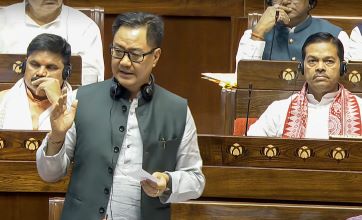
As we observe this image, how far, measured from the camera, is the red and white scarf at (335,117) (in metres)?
1.97

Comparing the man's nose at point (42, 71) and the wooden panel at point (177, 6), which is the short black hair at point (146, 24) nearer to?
the man's nose at point (42, 71)

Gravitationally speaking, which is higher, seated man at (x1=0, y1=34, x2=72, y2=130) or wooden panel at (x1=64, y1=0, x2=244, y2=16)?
wooden panel at (x1=64, y1=0, x2=244, y2=16)

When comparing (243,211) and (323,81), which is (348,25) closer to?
(323,81)

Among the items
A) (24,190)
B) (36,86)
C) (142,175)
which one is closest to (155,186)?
(142,175)

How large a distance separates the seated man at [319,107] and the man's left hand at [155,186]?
71cm

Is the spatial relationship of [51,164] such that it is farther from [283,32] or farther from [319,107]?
[283,32]

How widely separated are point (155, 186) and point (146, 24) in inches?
9.2

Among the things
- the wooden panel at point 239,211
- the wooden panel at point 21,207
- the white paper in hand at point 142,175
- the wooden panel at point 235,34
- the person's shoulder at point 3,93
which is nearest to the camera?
the white paper in hand at point 142,175

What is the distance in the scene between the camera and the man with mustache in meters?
1.31

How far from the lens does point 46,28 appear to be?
230 centimetres

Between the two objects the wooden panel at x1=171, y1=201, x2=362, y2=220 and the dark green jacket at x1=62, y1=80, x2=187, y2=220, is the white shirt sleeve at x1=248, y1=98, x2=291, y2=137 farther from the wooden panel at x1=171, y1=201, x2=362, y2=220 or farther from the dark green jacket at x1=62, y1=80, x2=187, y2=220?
the dark green jacket at x1=62, y1=80, x2=187, y2=220

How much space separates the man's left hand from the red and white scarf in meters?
0.73

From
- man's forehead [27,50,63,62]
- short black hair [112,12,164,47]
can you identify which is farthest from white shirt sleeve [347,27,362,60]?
short black hair [112,12,164,47]

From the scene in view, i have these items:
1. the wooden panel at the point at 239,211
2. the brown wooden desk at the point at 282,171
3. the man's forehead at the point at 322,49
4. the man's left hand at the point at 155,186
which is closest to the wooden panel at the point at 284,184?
the brown wooden desk at the point at 282,171
